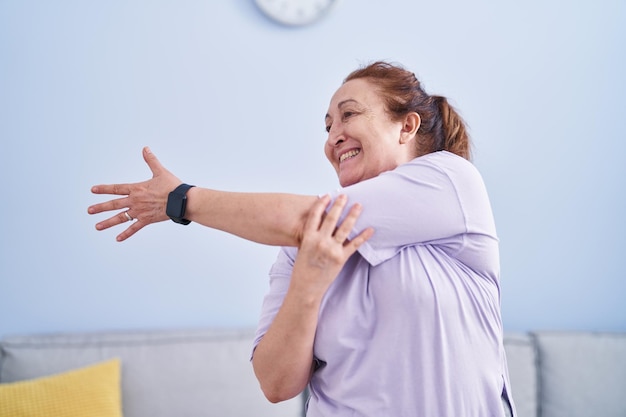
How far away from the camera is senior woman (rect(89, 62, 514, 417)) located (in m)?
1.02

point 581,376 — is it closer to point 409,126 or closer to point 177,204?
point 409,126

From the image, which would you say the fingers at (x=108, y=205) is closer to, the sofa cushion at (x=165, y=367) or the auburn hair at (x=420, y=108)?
the auburn hair at (x=420, y=108)

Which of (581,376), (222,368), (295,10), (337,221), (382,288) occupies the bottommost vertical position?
(581,376)

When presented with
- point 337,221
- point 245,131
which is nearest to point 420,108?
point 337,221

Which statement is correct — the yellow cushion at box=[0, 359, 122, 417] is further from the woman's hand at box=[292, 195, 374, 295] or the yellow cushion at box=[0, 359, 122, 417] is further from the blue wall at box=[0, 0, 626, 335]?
the woman's hand at box=[292, 195, 374, 295]

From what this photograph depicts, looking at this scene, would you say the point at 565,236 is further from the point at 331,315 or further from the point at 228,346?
the point at 331,315

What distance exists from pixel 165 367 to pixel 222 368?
21 centimetres

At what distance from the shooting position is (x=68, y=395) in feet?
6.29

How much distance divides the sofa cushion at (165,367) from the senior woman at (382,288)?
3.40 ft

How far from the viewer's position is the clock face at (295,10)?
93.9 inches

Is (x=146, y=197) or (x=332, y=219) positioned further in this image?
(x=146, y=197)

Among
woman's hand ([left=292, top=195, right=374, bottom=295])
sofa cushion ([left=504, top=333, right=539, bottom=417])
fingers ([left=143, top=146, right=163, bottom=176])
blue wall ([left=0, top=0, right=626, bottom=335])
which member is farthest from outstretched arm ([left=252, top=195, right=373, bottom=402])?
sofa cushion ([left=504, top=333, right=539, bottom=417])

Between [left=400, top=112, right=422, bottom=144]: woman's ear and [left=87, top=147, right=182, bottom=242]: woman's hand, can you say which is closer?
[left=87, top=147, right=182, bottom=242]: woman's hand

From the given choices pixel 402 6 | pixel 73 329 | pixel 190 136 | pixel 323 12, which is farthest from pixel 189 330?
pixel 402 6
